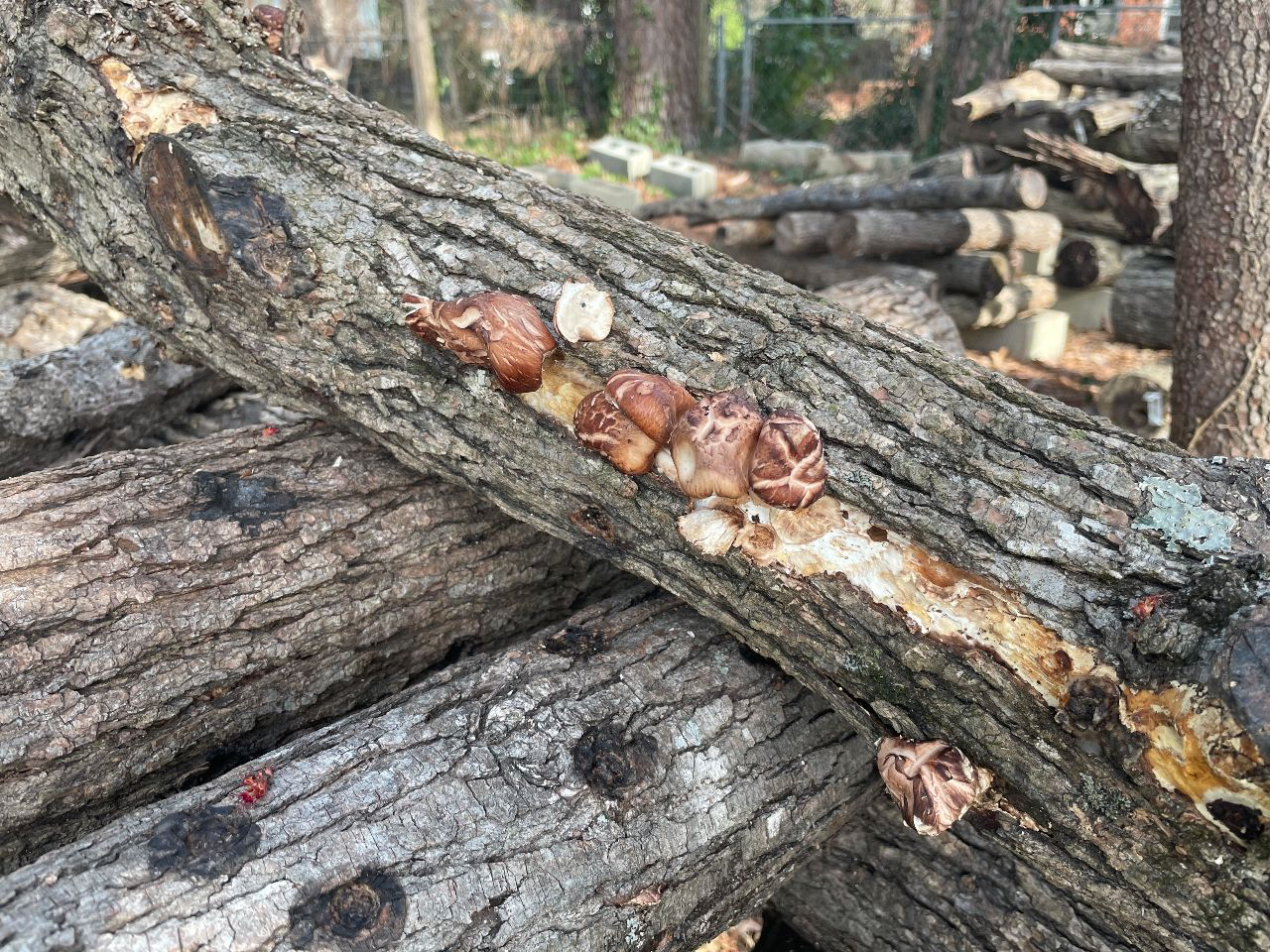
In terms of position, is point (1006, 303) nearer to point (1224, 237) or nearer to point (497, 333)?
point (1224, 237)

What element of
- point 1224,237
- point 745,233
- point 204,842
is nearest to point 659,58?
point 745,233

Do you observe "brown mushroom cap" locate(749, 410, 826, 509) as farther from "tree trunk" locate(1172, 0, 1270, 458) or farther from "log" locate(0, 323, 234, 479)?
"tree trunk" locate(1172, 0, 1270, 458)

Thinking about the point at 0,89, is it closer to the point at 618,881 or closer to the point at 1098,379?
the point at 618,881

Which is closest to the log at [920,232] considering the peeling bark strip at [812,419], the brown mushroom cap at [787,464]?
the peeling bark strip at [812,419]

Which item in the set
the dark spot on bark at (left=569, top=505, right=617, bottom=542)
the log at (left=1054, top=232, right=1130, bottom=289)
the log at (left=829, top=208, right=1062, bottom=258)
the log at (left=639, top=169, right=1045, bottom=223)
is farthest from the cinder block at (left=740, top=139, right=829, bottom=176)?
the dark spot on bark at (left=569, top=505, right=617, bottom=542)

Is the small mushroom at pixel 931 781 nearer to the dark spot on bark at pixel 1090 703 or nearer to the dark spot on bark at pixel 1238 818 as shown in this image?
the dark spot on bark at pixel 1090 703
